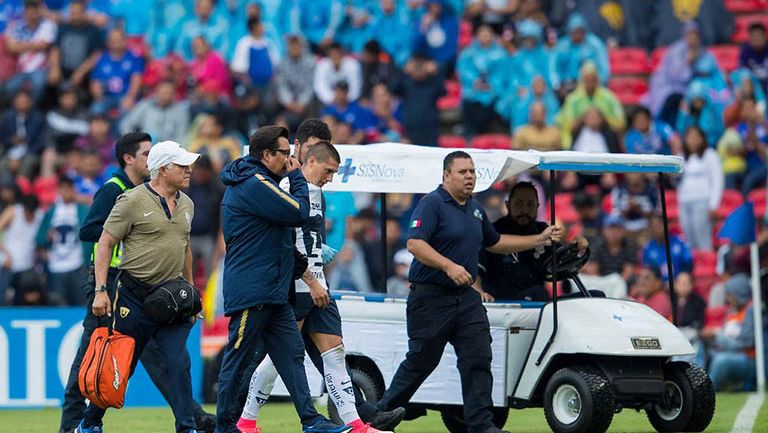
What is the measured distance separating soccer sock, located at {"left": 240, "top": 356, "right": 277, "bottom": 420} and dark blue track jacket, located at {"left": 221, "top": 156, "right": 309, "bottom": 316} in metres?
0.93

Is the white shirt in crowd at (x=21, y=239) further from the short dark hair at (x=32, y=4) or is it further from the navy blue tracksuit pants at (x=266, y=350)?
the navy blue tracksuit pants at (x=266, y=350)

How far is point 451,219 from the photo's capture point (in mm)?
10727

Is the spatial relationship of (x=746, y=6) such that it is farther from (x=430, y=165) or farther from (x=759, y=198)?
(x=430, y=165)

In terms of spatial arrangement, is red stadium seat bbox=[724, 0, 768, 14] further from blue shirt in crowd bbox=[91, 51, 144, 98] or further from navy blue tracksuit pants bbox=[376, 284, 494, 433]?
navy blue tracksuit pants bbox=[376, 284, 494, 433]

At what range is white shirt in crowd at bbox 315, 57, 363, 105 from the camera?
22.4 metres

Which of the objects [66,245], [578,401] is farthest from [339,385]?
[66,245]

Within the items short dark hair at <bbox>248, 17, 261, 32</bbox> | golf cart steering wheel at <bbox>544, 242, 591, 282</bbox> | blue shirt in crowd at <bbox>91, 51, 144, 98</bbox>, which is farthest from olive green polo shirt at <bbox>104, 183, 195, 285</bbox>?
blue shirt in crowd at <bbox>91, 51, 144, 98</bbox>

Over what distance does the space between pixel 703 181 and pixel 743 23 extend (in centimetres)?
375

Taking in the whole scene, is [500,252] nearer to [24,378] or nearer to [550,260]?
[550,260]

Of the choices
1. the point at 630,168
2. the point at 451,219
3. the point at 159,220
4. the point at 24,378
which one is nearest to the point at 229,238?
the point at 159,220

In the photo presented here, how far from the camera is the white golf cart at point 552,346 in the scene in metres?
11.2

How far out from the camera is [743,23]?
902 inches

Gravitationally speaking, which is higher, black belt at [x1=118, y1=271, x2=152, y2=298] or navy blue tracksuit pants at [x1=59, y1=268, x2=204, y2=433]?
black belt at [x1=118, y1=271, x2=152, y2=298]

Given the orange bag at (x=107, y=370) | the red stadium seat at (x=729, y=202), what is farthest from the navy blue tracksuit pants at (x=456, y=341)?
the red stadium seat at (x=729, y=202)
